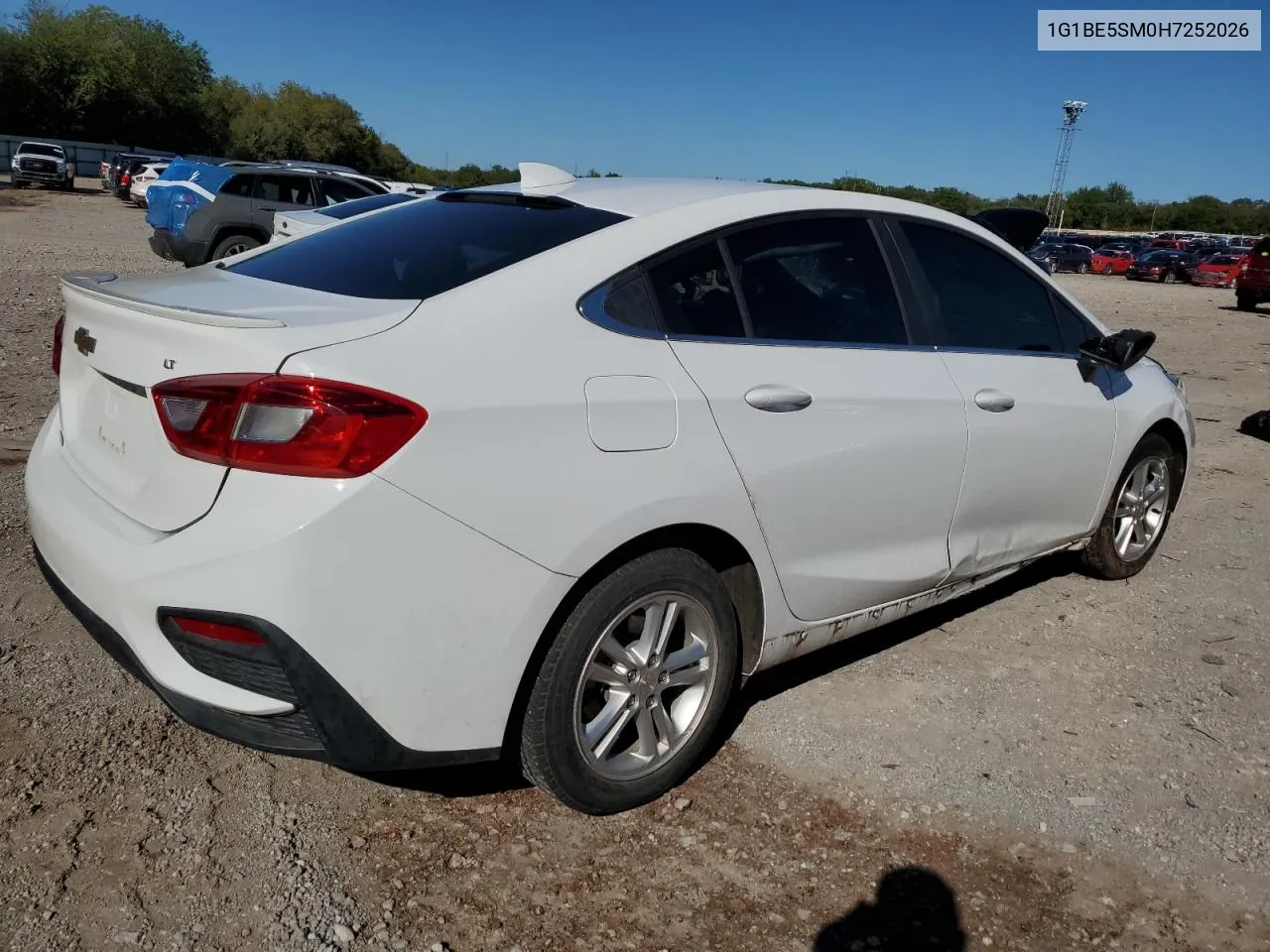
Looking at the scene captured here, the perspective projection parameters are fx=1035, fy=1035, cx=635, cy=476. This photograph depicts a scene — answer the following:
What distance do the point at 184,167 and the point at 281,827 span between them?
1752 cm

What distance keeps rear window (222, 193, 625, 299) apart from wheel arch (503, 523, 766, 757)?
780 millimetres

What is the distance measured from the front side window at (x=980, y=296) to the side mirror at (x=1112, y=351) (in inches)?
4.3

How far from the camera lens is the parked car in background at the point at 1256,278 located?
23.5m

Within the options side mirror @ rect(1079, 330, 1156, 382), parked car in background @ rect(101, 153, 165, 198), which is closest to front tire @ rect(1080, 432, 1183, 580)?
side mirror @ rect(1079, 330, 1156, 382)

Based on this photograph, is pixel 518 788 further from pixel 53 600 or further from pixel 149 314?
pixel 53 600

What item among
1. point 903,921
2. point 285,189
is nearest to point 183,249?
point 285,189

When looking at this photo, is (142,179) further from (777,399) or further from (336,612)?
(336,612)

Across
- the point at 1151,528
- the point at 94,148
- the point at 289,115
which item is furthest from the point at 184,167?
the point at 289,115

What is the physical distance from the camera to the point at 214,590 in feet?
7.02

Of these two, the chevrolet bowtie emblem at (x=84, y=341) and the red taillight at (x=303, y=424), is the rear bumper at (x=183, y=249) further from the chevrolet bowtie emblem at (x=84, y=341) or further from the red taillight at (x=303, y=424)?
the red taillight at (x=303, y=424)

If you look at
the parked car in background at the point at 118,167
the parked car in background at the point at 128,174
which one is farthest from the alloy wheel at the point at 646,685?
the parked car in background at the point at 118,167

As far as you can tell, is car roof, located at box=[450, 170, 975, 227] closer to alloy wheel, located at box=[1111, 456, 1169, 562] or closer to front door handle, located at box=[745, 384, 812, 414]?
front door handle, located at box=[745, 384, 812, 414]

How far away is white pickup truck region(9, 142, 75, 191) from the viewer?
129ft

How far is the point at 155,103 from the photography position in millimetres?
64000
